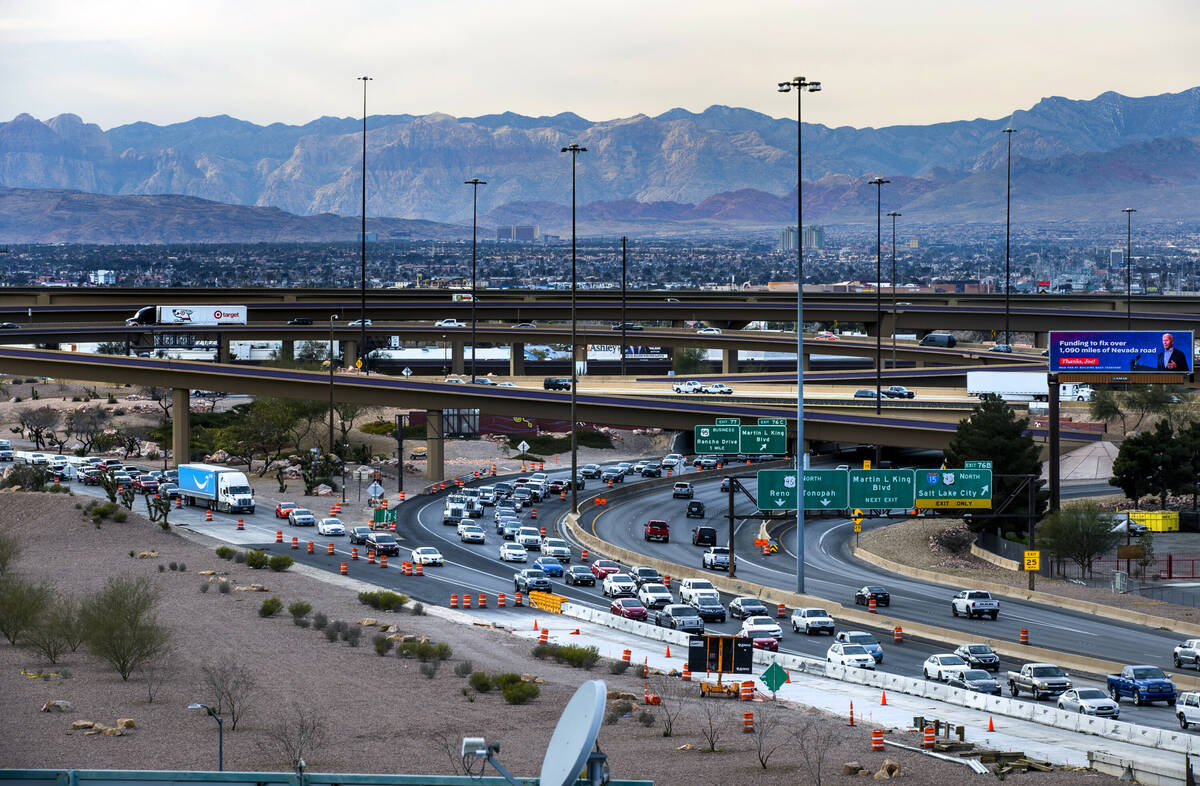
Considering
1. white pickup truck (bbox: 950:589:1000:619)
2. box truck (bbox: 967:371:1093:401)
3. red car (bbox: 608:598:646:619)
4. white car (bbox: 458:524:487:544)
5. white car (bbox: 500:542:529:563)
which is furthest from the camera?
box truck (bbox: 967:371:1093:401)

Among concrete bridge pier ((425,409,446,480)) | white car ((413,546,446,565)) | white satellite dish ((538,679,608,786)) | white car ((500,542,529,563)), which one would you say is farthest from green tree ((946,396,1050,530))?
white satellite dish ((538,679,608,786))

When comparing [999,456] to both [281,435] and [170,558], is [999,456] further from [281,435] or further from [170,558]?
[281,435]

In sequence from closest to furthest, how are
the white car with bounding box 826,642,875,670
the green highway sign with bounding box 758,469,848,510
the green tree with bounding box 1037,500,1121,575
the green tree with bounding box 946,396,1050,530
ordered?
1. the white car with bounding box 826,642,875,670
2. the green highway sign with bounding box 758,469,848,510
3. the green tree with bounding box 1037,500,1121,575
4. the green tree with bounding box 946,396,1050,530

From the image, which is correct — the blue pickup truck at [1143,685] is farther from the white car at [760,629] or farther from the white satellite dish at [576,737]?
the white satellite dish at [576,737]

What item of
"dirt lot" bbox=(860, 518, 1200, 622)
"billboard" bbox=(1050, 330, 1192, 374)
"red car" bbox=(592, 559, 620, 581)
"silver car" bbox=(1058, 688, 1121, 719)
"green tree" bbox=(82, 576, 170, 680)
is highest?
"billboard" bbox=(1050, 330, 1192, 374)

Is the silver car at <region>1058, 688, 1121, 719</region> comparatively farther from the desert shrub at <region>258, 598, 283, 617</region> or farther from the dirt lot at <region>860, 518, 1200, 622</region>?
the desert shrub at <region>258, 598, 283, 617</region>

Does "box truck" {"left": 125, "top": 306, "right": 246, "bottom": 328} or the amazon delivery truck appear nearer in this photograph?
the amazon delivery truck
